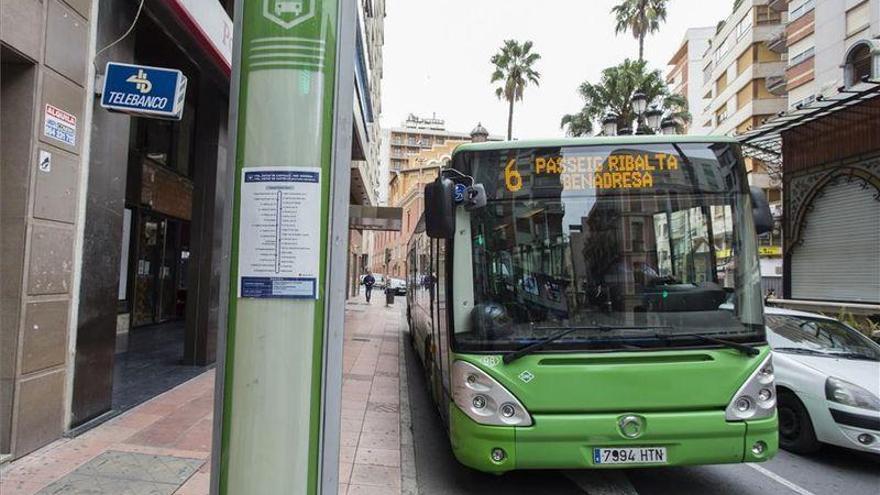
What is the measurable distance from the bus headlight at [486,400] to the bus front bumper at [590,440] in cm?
5

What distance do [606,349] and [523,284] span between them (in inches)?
30.3

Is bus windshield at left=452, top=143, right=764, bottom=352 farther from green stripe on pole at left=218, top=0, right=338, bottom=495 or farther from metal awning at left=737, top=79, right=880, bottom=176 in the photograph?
metal awning at left=737, top=79, right=880, bottom=176

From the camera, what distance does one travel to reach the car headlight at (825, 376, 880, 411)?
5.20 m

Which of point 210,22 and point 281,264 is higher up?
point 210,22

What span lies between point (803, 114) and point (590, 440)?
→ 38.3ft

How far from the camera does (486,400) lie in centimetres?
404

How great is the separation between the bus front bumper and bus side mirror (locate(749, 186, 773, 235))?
1544mm

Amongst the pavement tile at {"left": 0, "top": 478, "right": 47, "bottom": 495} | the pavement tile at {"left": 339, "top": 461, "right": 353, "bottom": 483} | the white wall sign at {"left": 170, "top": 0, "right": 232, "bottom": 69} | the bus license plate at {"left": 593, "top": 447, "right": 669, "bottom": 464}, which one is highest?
the white wall sign at {"left": 170, "top": 0, "right": 232, "bottom": 69}

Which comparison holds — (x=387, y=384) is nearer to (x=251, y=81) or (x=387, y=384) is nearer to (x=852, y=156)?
(x=251, y=81)

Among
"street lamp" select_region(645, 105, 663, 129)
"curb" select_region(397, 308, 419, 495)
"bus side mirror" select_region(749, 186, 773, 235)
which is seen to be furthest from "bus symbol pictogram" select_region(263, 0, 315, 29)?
"street lamp" select_region(645, 105, 663, 129)

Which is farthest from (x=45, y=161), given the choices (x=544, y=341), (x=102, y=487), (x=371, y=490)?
(x=544, y=341)

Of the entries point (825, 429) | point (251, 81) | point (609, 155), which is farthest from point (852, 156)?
point (251, 81)

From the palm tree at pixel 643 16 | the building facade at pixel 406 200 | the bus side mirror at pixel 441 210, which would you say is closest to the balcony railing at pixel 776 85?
the palm tree at pixel 643 16

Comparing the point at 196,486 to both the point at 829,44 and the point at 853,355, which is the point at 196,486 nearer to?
the point at 853,355
